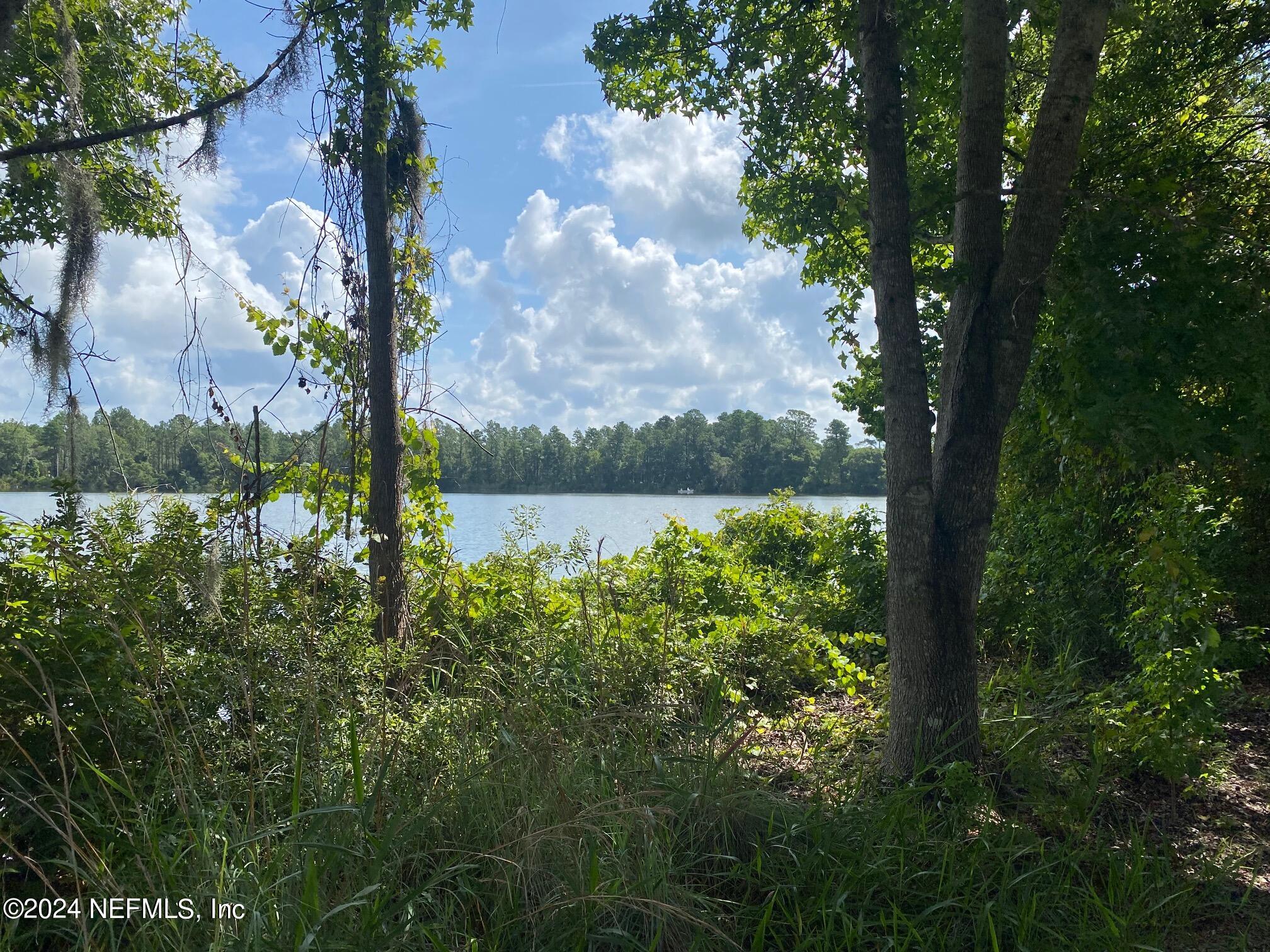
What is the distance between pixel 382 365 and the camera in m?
5.11

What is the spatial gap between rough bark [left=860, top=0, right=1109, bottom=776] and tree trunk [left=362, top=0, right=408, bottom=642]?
10.0 ft

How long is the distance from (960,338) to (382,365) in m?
3.56

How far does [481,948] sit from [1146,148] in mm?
5298

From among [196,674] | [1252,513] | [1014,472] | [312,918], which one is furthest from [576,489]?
[312,918]

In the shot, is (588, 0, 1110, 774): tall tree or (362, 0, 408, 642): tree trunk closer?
(588, 0, 1110, 774): tall tree

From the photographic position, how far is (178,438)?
4.04 m

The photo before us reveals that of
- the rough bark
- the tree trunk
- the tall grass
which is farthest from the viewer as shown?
the tree trunk

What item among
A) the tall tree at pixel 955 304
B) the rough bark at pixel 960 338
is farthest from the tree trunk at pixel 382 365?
the rough bark at pixel 960 338

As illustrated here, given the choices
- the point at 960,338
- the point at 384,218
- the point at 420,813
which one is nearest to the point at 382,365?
the point at 384,218

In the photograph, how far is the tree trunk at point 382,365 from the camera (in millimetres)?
4953

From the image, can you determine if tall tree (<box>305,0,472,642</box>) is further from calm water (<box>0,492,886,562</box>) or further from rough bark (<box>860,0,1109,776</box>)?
rough bark (<box>860,0,1109,776</box>)

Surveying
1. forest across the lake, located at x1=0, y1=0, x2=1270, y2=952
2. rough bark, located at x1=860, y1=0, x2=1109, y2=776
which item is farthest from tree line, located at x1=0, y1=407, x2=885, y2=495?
rough bark, located at x1=860, y1=0, x2=1109, y2=776

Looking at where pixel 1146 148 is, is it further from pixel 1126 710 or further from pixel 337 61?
pixel 337 61

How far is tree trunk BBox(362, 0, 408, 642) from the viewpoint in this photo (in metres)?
4.95
